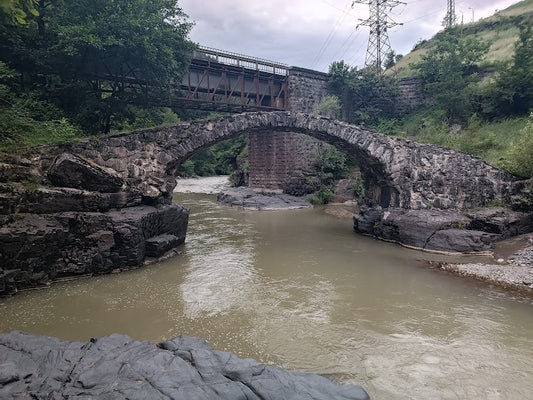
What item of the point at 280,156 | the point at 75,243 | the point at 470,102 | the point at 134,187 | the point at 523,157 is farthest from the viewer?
the point at 280,156

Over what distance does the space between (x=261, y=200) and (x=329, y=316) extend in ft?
51.5

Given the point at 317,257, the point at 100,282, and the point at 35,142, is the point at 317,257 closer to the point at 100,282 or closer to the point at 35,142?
the point at 100,282

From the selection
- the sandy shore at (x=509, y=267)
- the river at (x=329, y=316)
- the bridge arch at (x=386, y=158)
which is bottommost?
the river at (x=329, y=316)

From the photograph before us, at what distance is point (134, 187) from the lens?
31.9 feet

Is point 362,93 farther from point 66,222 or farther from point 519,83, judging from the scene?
point 66,222

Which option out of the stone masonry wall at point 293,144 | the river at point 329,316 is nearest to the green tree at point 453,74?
the stone masonry wall at point 293,144

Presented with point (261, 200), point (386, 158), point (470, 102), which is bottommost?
point (261, 200)

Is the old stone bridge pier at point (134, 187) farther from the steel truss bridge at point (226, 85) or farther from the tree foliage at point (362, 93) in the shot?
the tree foliage at point (362, 93)

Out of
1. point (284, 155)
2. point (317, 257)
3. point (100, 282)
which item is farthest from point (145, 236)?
point (284, 155)

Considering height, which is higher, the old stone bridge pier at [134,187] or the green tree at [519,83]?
the green tree at [519,83]

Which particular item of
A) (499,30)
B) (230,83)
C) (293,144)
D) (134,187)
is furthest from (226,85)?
(499,30)

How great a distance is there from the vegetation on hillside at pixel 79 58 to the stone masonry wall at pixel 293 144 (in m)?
11.1

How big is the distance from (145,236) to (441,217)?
379 inches

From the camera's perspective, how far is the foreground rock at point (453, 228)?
10234 millimetres
